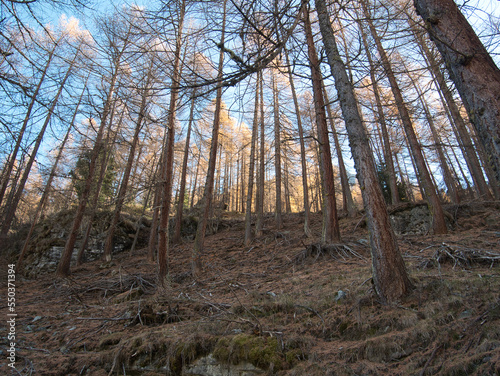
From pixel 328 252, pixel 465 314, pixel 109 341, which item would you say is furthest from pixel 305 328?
pixel 328 252

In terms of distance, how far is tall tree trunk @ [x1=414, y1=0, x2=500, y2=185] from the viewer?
6.89ft

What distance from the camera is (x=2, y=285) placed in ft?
26.3

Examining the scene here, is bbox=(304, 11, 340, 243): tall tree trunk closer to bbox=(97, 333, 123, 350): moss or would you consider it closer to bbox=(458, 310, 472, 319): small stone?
bbox=(458, 310, 472, 319): small stone

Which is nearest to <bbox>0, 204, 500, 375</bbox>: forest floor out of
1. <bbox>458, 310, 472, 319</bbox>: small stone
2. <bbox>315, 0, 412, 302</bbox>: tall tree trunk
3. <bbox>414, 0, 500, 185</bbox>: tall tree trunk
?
<bbox>458, 310, 472, 319</bbox>: small stone

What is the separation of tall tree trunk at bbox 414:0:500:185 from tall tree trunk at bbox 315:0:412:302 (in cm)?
108

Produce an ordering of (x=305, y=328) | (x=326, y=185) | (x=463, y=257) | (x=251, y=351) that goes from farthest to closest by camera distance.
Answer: (x=326, y=185)
(x=463, y=257)
(x=305, y=328)
(x=251, y=351)

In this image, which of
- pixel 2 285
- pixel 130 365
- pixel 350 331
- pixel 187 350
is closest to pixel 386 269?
pixel 350 331

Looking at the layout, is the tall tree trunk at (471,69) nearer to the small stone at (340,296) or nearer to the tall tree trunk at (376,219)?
the tall tree trunk at (376,219)

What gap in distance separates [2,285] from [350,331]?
11.1m

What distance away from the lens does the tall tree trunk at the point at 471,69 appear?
2.10 metres

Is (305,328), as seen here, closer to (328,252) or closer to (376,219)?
(376,219)

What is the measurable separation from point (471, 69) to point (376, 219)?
5.93ft

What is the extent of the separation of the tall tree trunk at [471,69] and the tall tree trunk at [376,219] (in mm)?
1082

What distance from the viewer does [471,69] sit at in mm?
2330
